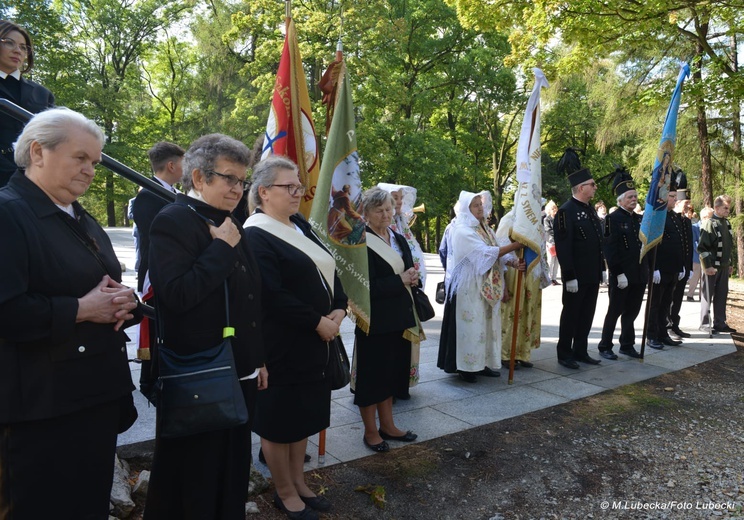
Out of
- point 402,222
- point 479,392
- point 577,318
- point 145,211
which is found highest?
point 402,222

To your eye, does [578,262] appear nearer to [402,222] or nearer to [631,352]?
[631,352]

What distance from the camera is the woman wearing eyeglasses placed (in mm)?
3104

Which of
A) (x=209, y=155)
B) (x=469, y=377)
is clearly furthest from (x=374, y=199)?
(x=469, y=377)

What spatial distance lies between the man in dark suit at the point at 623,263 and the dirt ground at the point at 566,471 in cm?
194

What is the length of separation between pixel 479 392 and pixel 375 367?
1.88 metres

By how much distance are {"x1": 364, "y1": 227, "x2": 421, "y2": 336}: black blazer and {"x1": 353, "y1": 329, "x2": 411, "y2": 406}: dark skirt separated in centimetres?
8

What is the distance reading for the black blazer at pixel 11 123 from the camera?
309 centimetres

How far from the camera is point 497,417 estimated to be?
16.1 ft

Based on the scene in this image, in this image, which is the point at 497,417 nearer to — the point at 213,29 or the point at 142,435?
the point at 142,435

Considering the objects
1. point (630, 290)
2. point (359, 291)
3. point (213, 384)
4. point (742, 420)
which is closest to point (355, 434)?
point (359, 291)

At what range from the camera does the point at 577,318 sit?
6727 millimetres

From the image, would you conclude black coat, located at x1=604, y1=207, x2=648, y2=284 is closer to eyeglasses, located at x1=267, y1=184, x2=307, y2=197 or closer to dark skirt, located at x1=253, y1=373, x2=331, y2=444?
dark skirt, located at x1=253, y1=373, x2=331, y2=444

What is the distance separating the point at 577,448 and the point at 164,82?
33.1m

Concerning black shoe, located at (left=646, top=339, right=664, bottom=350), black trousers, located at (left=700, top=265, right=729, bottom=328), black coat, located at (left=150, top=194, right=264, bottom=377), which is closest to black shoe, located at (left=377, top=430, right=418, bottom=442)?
black coat, located at (left=150, top=194, right=264, bottom=377)
